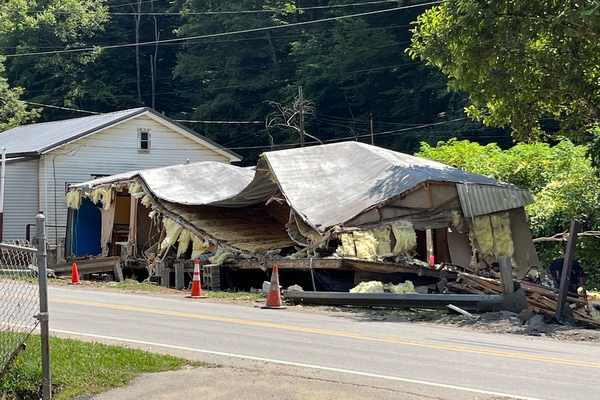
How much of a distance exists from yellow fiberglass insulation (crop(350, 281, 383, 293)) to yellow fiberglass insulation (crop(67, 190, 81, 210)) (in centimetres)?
1559

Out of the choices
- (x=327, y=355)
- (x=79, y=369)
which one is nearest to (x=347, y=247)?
(x=327, y=355)

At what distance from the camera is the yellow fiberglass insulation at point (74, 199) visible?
3070 cm

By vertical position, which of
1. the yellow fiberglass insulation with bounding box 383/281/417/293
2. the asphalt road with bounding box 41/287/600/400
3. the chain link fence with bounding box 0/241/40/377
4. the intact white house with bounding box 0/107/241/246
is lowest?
the asphalt road with bounding box 41/287/600/400

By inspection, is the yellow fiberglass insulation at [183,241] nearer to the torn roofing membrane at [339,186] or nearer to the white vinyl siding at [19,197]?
the torn roofing membrane at [339,186]

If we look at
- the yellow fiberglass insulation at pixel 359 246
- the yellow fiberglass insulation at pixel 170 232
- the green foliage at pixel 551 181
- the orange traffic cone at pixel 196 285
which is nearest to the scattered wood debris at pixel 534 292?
the yellow fiberglass insulation at pixel 359 246

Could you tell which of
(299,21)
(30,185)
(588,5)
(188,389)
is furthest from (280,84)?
(188,389)

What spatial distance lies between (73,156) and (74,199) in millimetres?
7106

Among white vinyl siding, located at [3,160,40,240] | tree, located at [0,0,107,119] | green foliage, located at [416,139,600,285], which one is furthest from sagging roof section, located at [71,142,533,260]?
tree, located at [0,0,107,119]

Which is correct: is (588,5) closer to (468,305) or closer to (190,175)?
(468,305)

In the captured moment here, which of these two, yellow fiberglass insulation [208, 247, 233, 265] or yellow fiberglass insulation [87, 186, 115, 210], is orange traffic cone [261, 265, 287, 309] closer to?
yellow fiberglass insulation [208, 247, 233, 265]

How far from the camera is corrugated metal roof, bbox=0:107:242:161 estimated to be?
3678 centimetres

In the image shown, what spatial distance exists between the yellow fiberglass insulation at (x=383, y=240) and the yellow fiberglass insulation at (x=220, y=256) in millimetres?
4533

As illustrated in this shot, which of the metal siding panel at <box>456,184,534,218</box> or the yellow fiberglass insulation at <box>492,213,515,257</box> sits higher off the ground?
the metal siding panel at <box>456,184,534,218</box>

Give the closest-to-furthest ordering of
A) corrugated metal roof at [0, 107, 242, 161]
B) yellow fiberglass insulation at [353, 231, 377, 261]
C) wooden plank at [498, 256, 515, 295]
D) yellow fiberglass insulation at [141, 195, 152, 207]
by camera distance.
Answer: wooden plank at [498, 256, 515, 295]
yellow fiberglass insulation at [353, 231, 377, 261]
yellow fiberglass insulation at [141, 195, 152, 207]
corrugated metal roof at [0, 107, 242, 161]
